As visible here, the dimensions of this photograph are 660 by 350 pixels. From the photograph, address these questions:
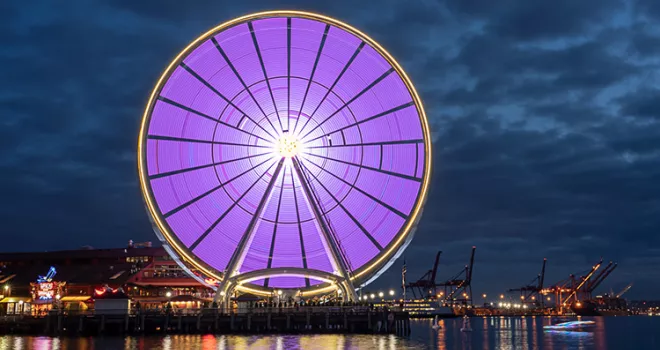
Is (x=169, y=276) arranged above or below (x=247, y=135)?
below

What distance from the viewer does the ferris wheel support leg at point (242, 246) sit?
4703cm

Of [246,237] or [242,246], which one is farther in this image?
[242,246]

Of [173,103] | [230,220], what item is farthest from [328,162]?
[173,103]

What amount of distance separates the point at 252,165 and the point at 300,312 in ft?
33.9

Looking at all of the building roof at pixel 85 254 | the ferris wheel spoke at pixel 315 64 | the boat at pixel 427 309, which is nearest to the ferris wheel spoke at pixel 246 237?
the ferris wheel spoke at pixel 315 64

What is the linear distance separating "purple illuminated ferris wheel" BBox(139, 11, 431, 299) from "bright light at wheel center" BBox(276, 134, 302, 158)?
70 mm

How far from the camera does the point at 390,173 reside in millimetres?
49156

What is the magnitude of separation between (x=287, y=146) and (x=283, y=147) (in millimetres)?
264

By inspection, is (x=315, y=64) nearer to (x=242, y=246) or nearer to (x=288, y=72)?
(x=288, y=72)

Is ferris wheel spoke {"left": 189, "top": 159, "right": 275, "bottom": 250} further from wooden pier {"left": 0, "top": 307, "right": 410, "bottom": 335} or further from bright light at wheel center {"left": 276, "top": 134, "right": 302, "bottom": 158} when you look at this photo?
wooden pier {"left": 0, "top": 307, "right": 410, "bottom": 335}

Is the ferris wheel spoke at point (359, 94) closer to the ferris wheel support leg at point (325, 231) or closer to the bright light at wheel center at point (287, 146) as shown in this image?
the bright light at wheel center at point (287, 146)

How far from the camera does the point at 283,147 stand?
47.0 metres

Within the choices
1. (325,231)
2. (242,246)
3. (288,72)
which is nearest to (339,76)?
(288,72)

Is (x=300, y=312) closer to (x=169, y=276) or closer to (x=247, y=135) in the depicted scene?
(x=247, y=135)
